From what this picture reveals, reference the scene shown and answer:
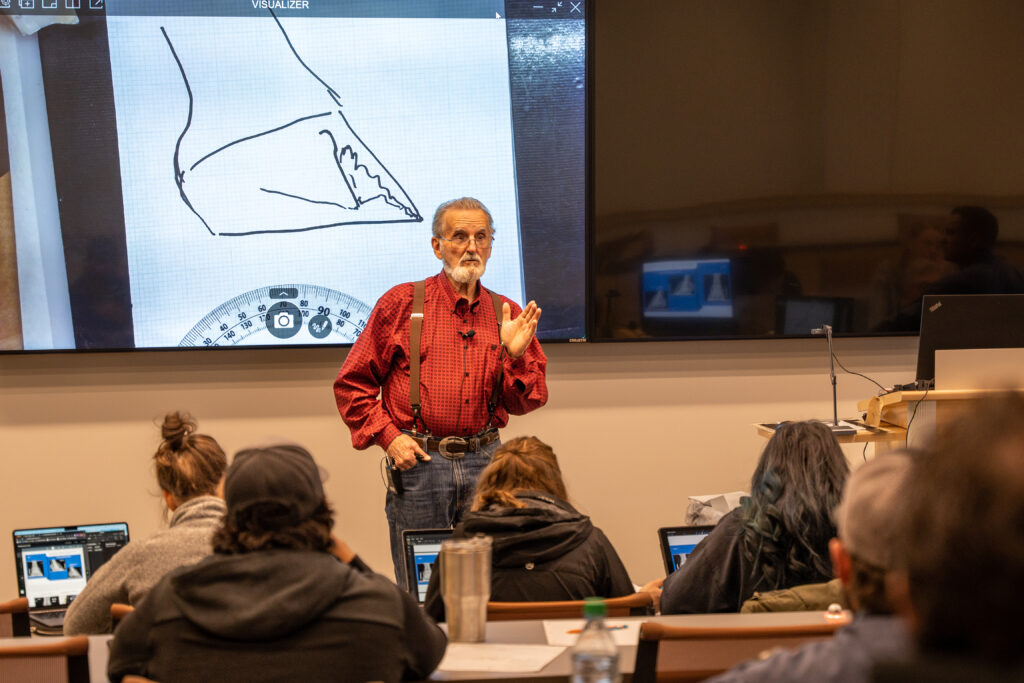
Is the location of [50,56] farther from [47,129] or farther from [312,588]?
[312,588]

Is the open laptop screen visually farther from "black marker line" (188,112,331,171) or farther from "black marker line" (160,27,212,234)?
"black marker line" (188,112,331,171)

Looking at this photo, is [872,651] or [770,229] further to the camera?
[770,229]

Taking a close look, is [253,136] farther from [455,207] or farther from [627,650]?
[627,650]

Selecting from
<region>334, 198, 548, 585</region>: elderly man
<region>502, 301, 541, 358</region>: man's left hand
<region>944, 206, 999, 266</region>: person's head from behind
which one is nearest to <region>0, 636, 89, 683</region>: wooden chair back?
<region>334, 198, 548, 585</region>: elderly man

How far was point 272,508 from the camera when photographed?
1.67 meters

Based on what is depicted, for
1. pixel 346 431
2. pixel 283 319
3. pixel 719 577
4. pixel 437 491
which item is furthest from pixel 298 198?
pixel 719 577

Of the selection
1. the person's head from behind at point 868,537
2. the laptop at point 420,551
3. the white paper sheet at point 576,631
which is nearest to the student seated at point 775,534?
the white paper sheet at point 576,631

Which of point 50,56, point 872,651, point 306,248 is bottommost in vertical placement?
point 872,651

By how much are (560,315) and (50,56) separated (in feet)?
7.86

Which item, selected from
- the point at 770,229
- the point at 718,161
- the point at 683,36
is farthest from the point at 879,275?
the point at 683,36

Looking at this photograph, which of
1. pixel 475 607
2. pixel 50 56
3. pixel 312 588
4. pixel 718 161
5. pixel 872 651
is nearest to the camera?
pixel 872 651

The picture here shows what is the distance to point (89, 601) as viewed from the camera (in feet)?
7.19

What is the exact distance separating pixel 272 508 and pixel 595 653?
0.60m

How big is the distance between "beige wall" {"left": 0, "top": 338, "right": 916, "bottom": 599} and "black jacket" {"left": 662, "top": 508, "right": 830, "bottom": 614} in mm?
2171
